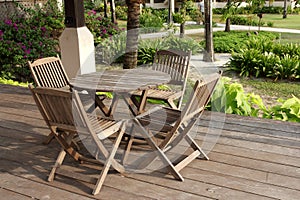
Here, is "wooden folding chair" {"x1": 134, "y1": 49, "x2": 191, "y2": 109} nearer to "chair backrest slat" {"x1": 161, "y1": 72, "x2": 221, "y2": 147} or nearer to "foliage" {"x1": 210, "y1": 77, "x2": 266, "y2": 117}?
"foliage" {"x1": 210, "y1": 77, "x2": 266, "y2": 117}

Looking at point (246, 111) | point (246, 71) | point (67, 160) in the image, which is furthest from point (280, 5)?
point (67, 160)

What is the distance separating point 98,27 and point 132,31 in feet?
12.0

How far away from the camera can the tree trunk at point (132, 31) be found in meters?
7.52

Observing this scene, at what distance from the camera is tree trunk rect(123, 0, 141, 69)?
24.7 ft

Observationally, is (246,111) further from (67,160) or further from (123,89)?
(67,160)

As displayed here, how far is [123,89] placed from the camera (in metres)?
3.31

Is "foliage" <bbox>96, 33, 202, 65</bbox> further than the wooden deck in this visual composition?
Yes

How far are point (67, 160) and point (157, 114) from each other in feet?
3.19

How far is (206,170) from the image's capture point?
3.29 metres

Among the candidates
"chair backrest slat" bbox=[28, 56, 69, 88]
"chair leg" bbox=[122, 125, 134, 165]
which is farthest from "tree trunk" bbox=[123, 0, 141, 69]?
"chair leg" bbox=[122, 125, 134, 165]

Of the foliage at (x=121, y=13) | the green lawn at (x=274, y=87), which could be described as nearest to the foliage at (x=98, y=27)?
the green lawn at (x=274, y=87)

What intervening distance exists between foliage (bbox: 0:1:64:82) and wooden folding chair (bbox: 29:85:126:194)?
5.16 m

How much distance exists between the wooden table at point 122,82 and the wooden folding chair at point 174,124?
0.28 m

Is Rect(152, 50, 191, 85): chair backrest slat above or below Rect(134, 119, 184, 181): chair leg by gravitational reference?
above
